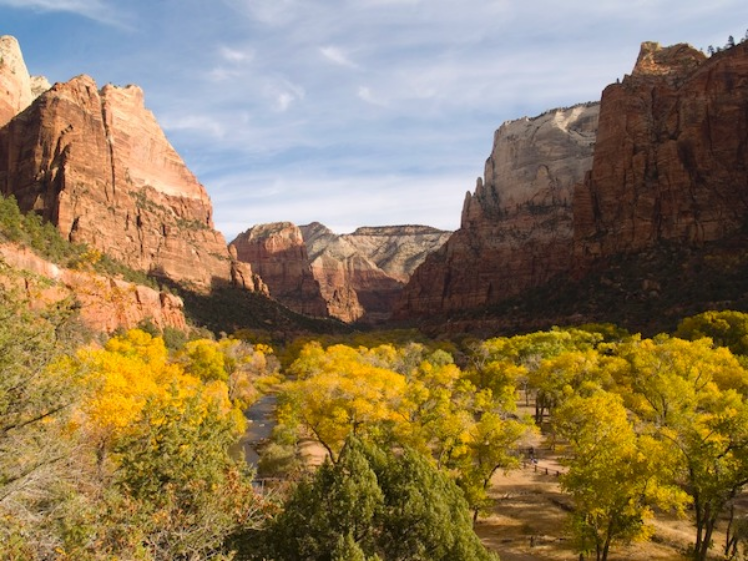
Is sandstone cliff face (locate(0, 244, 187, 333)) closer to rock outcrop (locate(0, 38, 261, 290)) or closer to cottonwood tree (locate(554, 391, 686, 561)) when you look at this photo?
rock outcrop (locate(0, 38, 261, 290))

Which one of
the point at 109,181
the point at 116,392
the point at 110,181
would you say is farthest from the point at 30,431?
the point at 110,181

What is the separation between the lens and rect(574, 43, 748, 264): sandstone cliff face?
310 feet

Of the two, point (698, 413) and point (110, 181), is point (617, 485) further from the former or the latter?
point (110, 181)

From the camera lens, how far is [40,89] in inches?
6363

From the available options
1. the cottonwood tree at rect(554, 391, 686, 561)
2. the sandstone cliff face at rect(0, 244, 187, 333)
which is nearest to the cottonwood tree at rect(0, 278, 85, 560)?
the cottonwood tree at rect(554, 391, 686, 561)

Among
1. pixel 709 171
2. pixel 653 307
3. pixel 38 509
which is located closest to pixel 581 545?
pixel 38 509

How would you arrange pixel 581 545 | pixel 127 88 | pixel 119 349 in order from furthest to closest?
pixel 127 88
pixel 119 349
pixel 581 545

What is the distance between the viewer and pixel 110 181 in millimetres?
117125

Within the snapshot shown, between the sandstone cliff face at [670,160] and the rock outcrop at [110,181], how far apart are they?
92123mm

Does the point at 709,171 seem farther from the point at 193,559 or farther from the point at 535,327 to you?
the point at 193,559

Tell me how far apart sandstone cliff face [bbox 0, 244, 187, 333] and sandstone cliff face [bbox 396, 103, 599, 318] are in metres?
88.4

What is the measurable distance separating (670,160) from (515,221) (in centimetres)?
6224

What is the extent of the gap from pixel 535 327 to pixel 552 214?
63761mm

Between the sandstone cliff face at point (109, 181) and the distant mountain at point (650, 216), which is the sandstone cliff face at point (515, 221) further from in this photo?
the sandstone cliff face at point (109, 181)
